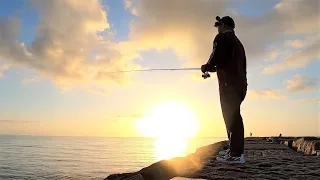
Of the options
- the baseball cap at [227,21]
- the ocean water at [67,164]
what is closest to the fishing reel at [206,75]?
the baseball cap at [227,21]

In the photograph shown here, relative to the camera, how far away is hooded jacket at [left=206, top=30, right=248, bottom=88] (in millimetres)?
5098

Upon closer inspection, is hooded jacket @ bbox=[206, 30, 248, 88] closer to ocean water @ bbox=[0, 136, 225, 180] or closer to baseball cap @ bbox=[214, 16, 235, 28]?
baseball cap @ bbox=[214, 16, 235, 28]

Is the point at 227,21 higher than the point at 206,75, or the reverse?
the point at 227,21

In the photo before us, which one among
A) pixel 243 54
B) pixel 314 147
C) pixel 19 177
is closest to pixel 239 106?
pixel 243 54

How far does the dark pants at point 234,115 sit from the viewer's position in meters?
5.09

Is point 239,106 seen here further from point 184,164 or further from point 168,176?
point 168,176

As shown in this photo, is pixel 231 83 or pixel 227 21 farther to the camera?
pixel 227 21

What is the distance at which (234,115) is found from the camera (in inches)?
201

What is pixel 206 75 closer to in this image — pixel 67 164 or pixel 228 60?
pixel 228 60

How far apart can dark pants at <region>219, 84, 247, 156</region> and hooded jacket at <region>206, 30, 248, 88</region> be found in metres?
0.10

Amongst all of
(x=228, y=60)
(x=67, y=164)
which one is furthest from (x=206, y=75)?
(x=67, y=164)

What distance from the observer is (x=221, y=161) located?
536 centimetres

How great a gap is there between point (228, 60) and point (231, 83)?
0.38 metres

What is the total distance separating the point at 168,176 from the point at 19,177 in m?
33.4
